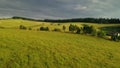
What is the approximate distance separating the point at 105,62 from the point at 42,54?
14308 millimetres

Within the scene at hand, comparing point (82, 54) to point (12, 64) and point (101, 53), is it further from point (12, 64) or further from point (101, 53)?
point (12, 64)

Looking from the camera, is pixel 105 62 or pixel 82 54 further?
pixel 82 54

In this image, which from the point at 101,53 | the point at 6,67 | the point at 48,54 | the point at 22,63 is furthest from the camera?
the point at 101,53

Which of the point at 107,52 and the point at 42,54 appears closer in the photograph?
the point at 42,54

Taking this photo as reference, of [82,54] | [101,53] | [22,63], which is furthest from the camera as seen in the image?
[101,53]

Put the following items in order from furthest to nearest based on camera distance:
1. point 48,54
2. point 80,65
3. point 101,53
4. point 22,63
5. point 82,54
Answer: point 101,53
point 82,54
point 48,54
point 80,65
point 22,63

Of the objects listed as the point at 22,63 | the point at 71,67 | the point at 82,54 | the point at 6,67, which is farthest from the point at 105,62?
the point at 6,67

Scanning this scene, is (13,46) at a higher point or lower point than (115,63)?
higher

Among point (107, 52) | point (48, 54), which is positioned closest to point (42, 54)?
point (48, 54)

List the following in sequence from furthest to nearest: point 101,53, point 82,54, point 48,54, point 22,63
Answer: point 101,53
point 82,54
point 48,54
point 22,63

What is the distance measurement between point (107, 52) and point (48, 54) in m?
18.5

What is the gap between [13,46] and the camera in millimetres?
53281

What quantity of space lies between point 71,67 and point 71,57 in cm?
578

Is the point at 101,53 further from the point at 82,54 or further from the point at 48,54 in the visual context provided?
the point at 48,54
